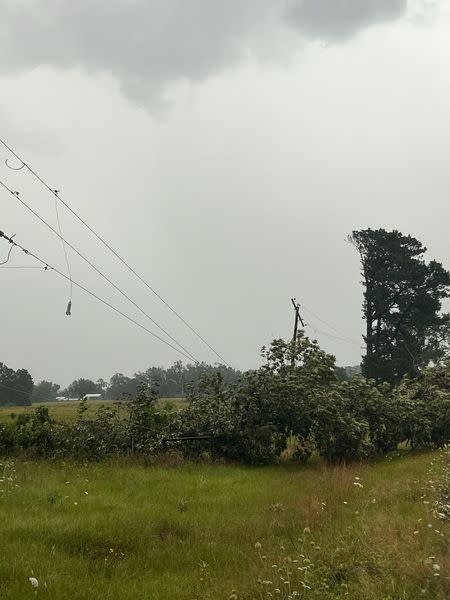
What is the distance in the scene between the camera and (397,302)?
42.7 meters

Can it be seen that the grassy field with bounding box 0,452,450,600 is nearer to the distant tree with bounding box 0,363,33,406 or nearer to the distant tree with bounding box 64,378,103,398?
the distant tree with bounding box 0,363,33,406

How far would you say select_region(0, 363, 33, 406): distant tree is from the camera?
83125 millimetres

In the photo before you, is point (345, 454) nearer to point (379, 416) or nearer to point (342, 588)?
point (379, 416)

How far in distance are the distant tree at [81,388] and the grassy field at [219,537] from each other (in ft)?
389

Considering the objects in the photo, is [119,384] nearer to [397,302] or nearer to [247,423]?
[397,302]

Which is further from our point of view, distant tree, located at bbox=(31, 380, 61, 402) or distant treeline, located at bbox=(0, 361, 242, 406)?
distant tree, located at bbox=(31, 380, 61, 402)

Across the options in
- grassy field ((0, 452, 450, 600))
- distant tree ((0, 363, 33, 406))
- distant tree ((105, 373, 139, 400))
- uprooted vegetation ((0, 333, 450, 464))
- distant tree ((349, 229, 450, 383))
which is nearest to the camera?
grassy field ((0, 452, 450, 600))

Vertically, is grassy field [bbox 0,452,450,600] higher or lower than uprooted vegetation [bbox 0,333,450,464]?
lower

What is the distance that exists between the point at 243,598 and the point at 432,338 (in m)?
46.5

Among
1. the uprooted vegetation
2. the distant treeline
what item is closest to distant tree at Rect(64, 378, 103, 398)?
the distant treeline

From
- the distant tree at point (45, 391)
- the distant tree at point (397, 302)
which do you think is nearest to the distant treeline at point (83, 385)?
the distant tree at point (45, 391)

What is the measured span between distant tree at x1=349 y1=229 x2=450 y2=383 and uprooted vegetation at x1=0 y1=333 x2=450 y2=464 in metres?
24.9

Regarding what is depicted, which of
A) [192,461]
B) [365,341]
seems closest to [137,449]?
Answer: [192,461]

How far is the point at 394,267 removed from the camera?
42.6 m
